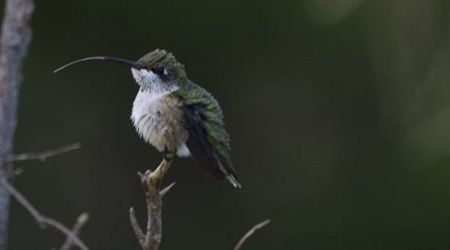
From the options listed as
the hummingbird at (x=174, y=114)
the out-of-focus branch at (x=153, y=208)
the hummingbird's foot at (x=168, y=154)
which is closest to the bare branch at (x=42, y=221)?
the out-of-focus branch at (x=153, y=208)

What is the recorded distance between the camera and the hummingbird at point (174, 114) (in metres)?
4.09

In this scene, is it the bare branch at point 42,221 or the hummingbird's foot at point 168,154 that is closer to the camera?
the bare branch at point 42,221

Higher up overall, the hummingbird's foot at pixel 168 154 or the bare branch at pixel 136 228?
the hummingbird's foot at pixel 168 154

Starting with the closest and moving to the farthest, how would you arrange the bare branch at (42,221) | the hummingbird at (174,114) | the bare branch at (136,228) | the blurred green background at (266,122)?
the bare branch at (42,221) < the bare branch at (136,228) < the hummingbird at (174,114) < the blurred green background at (266,122)

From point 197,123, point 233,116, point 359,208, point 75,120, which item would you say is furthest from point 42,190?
point 197,123

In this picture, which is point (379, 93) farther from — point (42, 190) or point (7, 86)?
point (7, 86)

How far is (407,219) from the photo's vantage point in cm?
1041

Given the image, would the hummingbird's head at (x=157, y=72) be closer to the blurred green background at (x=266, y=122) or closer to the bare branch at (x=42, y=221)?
the bare branch at (x=42, y=221)

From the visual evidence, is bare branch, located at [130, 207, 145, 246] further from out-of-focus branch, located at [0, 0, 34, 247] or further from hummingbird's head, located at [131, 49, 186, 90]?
hummingbird's head, located at [131, 49, 186, 90]

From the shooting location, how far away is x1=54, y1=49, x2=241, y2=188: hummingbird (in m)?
4.09

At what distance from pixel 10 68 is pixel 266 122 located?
23.0 feet

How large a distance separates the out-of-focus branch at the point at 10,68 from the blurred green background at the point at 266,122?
6.16 m

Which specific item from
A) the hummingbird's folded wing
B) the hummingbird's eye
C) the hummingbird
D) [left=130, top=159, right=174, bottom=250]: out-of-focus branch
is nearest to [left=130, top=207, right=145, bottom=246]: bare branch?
[left=130, top=159, right=174, bottom=250]: out-of-focus branch

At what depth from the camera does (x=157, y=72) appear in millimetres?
4141
